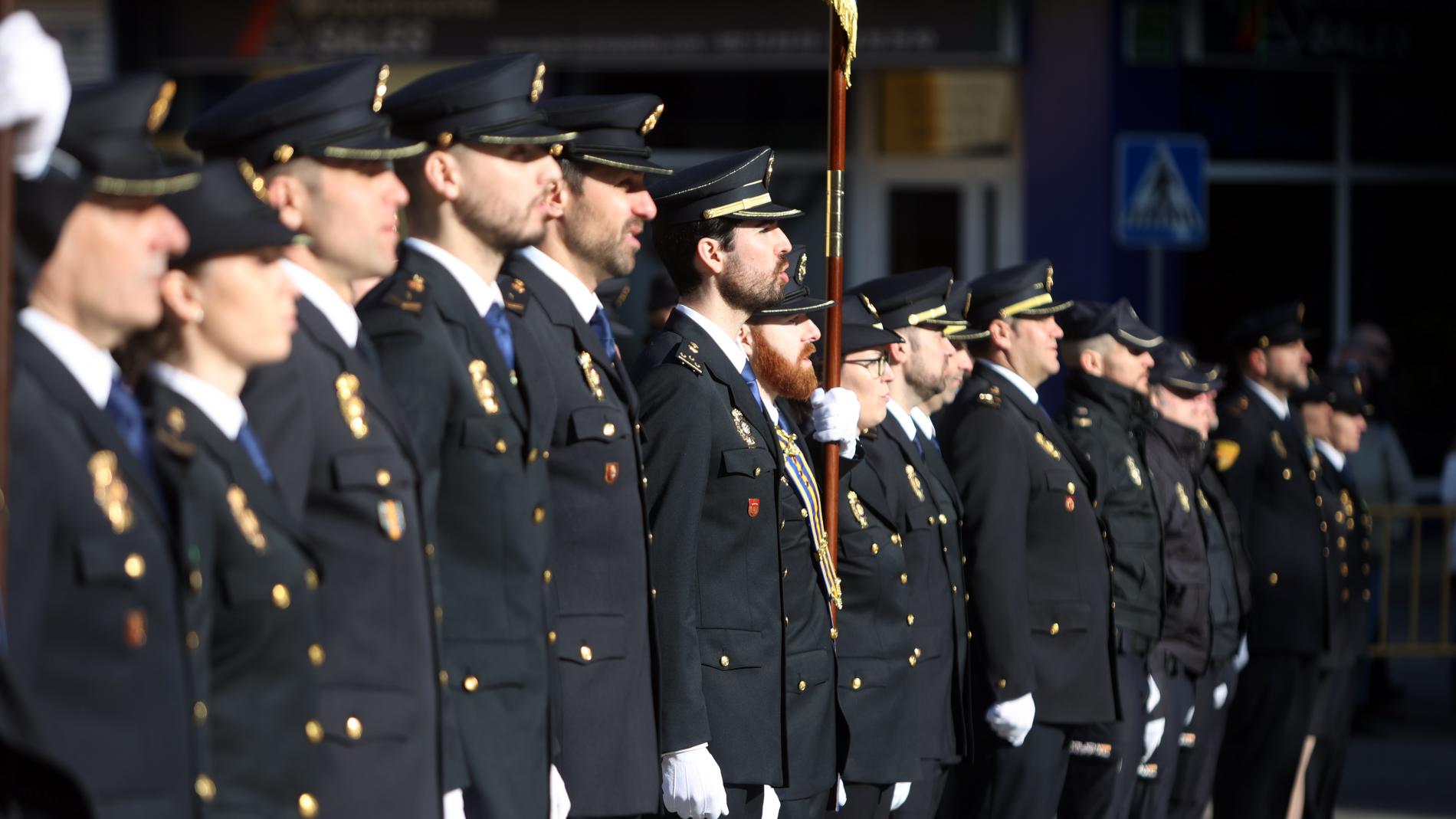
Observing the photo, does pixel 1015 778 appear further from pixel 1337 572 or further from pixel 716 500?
pixel 1337 572

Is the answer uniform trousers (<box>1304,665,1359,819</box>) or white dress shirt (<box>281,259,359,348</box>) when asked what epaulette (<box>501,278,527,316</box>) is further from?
uniform trousers (<box>1304,665,1359,819</box>)

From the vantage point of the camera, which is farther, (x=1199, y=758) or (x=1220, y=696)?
(x=1220, y=696)

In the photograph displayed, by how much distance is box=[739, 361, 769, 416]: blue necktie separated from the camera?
209 inches

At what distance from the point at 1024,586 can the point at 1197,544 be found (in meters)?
1.57

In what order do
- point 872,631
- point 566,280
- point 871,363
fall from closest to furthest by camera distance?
point 566,280 → point 872,631 → point 871,363

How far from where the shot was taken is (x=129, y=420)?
303cm

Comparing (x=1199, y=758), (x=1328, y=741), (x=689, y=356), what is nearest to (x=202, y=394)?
(x=689, y=356)

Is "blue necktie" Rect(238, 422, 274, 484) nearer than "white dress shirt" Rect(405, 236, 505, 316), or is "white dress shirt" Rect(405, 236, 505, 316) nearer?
"blue necktie" Rect(238, 422, 274, 484)

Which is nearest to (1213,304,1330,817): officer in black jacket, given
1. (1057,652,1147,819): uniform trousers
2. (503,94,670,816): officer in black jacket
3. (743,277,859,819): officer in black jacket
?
(1057,652,1147,819): uniform trousers

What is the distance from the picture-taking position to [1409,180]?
1567cm

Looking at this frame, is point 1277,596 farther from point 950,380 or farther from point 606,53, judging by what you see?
point 606,53

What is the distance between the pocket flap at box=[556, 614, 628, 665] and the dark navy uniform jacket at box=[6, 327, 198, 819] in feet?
4.88

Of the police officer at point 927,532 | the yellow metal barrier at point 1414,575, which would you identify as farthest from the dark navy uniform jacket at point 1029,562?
the yellow metal barrier at point 1414,575

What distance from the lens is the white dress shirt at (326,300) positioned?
3.72 meters
